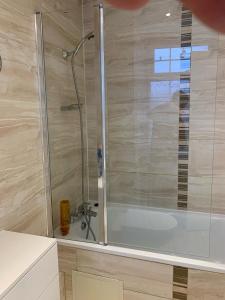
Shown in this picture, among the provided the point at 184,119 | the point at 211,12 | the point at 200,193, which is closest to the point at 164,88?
the point at 184,119

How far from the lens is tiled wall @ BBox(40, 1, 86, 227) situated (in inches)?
68.2

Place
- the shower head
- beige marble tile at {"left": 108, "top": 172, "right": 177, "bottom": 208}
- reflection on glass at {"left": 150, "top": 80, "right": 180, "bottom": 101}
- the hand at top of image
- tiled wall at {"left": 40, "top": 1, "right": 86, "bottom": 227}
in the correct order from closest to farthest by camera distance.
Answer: the hand at top of image < tiled wall at {"left": 40, "top": 1, "right": 86, "bottom": 227} < the shower head < reflection on glass at {"left": 150, "top": 80, "right": 180, "bottom": 101} < beige marble tile at {"left": 108, "top": 172, "right": 177, "bottom": 208}

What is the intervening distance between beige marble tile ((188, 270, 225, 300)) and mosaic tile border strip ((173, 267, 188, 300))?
0.02 metres

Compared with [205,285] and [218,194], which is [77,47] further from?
[205,285]

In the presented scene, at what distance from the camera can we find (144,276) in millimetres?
1436

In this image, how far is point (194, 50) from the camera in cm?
191

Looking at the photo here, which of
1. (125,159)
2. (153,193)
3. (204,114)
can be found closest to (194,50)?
(204,114)

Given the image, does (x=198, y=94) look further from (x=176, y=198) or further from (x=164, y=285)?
(x=164, y=285)

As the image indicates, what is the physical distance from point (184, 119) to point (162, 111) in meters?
0.18

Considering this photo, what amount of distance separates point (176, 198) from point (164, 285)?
2.73ft

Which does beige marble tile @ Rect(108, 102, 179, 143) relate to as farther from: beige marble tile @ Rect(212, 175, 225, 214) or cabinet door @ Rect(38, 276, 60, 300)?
cabinet door @ Rect(38, 276, 60, 300)

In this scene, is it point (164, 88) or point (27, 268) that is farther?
point (164, 88)

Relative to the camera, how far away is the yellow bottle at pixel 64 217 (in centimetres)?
179

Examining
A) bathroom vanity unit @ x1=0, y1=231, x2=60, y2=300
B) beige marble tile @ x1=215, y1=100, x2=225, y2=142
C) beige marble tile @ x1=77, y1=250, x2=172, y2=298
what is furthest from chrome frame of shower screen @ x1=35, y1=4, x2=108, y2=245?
beige marble tile @ x1=215, y1=100, x2=225, y2=142
